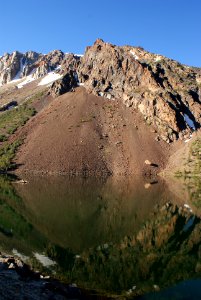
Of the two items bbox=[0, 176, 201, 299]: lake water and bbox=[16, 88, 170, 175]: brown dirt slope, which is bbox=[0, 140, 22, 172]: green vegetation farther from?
bbox=[0, 176, 201, 299]: lake water

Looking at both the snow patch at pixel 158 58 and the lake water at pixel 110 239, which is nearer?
the lake water at pixel 110 239

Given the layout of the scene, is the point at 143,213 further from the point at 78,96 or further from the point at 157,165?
the point at 78,96

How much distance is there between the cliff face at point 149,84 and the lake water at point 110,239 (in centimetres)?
6754

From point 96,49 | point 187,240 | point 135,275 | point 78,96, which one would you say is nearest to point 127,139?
point 78,96

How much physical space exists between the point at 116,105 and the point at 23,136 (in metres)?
35.8

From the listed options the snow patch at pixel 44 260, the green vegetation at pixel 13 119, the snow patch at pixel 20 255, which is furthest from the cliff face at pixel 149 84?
the snow patch at pixel 44 260

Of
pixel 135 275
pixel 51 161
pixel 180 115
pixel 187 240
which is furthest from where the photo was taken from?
pixel 180 115

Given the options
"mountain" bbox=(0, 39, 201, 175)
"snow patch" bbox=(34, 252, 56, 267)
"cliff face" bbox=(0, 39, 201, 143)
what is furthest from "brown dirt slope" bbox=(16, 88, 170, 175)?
"snow patch" bbox=(34, 252, 56, 267)

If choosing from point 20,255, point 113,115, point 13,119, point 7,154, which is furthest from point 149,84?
point 20,255

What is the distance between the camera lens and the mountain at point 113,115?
109 meters

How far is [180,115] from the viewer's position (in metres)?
130

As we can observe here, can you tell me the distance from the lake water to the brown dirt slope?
4264 centimetres

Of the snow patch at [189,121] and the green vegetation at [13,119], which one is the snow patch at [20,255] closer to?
the green vegetation at [13,119]

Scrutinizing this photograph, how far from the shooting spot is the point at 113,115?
13162cm
